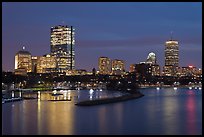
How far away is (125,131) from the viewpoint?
16672 mm

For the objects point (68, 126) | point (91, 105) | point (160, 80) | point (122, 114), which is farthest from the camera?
point (160, 80)

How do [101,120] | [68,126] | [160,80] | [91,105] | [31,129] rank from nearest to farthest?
[31,129]
[68,126]
[101,120]
[91,105]
[160,80]

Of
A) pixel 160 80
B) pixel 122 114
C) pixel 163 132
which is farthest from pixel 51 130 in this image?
pixel 160 80

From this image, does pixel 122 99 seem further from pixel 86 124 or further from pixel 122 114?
pixel 86 124

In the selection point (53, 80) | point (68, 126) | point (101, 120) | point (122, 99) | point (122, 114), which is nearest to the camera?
point (68, 126)

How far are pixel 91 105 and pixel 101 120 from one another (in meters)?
10.4

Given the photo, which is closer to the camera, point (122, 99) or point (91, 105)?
point (91, 105)

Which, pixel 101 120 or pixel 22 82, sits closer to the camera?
pixel 101 120

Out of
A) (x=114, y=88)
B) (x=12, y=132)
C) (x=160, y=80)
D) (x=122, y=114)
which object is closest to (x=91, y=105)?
(x=122, y=114)

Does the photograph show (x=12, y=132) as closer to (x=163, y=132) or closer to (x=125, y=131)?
(x=125, y=131)

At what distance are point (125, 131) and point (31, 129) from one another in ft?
13.9

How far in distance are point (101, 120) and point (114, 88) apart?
160ft

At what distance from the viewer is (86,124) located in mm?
19484

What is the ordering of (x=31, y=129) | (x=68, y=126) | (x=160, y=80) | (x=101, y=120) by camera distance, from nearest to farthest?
(x=31, y=129)
(x=68, y=126)
(x=101, y=120)
(x=160, y=80)
